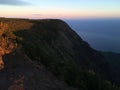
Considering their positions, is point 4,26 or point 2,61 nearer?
point 2,61

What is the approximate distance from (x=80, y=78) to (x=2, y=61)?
4555 millimetres

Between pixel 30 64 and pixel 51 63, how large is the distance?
2.43 meters

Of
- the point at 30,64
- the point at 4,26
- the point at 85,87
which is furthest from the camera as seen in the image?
the point at 4,26

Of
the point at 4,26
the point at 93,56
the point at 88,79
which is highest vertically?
the point at 4,26

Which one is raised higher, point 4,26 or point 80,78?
point 4,26

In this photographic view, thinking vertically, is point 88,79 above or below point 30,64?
below

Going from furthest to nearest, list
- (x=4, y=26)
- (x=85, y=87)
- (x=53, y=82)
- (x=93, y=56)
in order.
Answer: (x=93, y=56), (x=4, y=26), (x=85, y=87), (x=53, y=82)

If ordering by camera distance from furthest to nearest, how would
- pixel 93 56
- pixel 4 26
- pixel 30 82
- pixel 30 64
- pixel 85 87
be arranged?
pixel 93 56 → pixel 4 26 → pixel 85 87 → pixel 30 64 → pixel 30 82

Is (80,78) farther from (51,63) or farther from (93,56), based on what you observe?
(93,56)

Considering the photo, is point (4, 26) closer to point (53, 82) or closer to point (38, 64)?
point (38, 64)

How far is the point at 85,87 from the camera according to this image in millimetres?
17234

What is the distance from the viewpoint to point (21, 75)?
14.4 m

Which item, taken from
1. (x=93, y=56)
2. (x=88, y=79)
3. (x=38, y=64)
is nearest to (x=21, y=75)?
(x=38, y=64)

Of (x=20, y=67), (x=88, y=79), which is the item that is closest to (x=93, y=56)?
(x=88, y=79)
